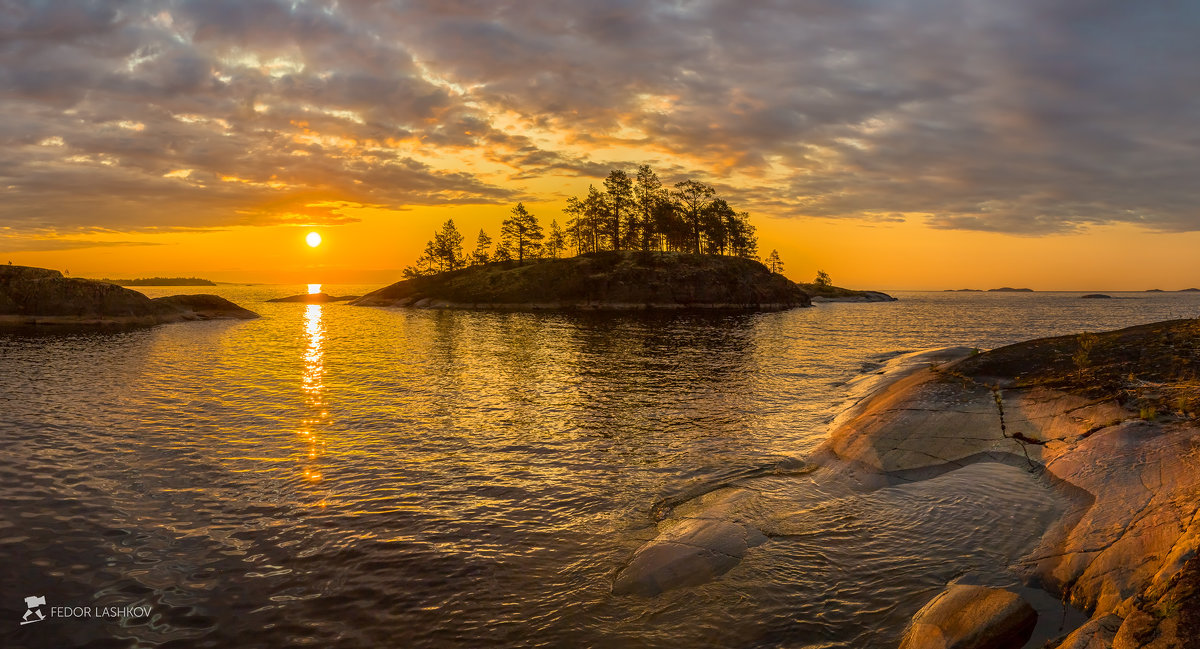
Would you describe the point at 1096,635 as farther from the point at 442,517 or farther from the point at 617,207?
the point at 617,207

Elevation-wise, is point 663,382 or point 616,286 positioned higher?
point 616,286

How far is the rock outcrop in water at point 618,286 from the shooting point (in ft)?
347

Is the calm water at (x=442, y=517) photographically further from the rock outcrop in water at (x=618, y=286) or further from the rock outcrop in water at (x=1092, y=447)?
the rock outcrop in water at (x=618, y=286)

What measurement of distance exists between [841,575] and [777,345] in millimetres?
38850

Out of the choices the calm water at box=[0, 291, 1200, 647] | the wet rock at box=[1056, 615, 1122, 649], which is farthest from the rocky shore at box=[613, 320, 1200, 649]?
the calm water at box=[0, 291, 1200, 647]

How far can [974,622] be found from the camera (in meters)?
6.97

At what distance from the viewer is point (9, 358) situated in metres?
33.8

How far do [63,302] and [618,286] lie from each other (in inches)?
3091

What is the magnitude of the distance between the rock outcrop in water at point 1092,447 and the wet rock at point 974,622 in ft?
2.51

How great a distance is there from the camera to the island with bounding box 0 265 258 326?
190 feet

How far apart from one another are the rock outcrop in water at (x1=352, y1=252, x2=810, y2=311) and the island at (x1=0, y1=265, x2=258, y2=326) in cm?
5410

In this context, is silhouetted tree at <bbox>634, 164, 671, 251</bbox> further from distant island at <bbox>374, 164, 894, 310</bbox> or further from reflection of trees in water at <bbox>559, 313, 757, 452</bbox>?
reflection of trees in water at <bbox>559, 313, 757, 452</bbox>

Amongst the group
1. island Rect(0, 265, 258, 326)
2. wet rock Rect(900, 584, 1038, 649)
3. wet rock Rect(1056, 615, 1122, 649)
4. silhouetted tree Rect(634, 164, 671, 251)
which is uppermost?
silhouetted tree Rect(634, 164, 671, 251)

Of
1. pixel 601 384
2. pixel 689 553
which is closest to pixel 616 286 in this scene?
pixel 601 384
